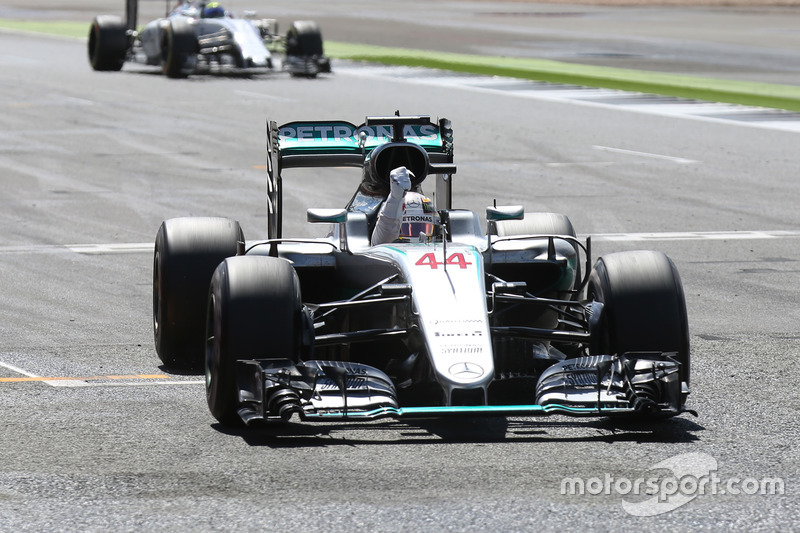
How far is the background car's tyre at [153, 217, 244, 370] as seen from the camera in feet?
32.4

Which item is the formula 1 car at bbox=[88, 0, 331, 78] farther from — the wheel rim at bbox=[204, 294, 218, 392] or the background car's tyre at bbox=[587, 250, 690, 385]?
the background car's tyre at bbox=[587, 250, 690, 385]

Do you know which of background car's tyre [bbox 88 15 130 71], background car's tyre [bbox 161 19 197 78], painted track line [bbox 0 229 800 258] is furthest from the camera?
background car's tyre [bbox 88 15 130 71]

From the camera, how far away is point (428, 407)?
7910 mm

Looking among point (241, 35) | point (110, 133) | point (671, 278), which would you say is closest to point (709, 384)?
point (671, 278)

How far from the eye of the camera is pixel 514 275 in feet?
32.3

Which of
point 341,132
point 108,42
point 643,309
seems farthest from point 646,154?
point 108,42

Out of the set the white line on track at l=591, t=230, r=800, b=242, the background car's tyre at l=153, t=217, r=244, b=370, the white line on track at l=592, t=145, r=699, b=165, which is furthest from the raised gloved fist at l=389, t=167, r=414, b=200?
the white line on track at l=592, t=145, r=699, b=165

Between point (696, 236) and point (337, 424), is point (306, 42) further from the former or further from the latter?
point (337, 424)

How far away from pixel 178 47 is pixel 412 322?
25.2m

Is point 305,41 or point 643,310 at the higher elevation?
point 643,310

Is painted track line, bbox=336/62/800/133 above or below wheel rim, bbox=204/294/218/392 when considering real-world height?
below

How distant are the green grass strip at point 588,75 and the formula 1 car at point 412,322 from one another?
65.2 feet

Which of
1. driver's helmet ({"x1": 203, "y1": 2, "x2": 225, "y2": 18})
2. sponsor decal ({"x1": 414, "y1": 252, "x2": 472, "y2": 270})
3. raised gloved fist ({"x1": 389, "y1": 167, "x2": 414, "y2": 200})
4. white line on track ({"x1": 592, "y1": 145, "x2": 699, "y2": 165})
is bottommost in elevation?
white line on track ({"x1": 592, "y1": 145, "x2": 699, "y2": 165})

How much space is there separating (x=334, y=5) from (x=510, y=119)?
43.0 metres
